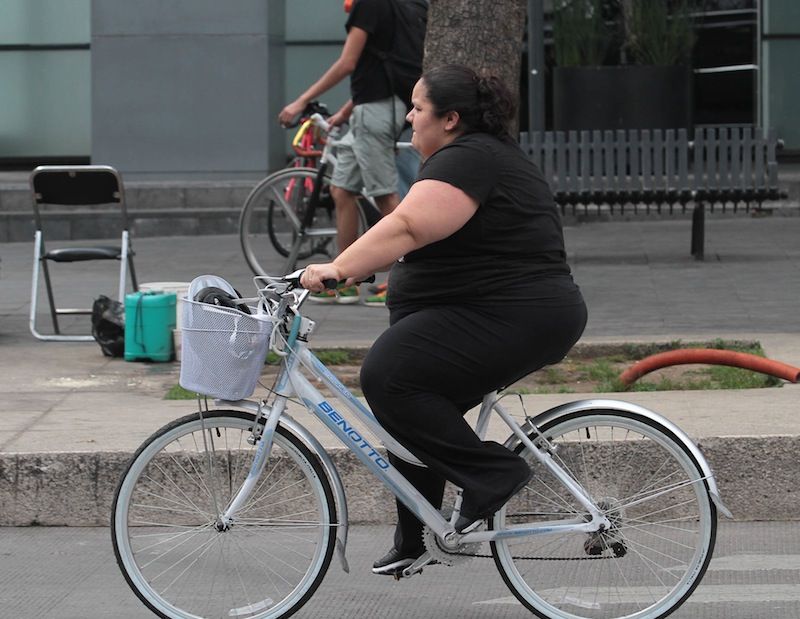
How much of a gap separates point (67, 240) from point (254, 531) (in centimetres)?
934

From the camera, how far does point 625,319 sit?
8.70 meters

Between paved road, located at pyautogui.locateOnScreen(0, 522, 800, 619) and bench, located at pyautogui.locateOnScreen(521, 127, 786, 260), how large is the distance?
580cm

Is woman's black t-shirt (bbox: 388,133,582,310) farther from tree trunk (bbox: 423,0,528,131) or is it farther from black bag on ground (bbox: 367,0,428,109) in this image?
black bag on ground (bbox: 367,0,428,109)

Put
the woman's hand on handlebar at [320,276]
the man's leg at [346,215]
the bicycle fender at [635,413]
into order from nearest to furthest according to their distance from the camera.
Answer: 1. the woman's hand on handlebar at [320,276]
2. the bicycle fender at [635,413]
3. the man's leg at [346,215]

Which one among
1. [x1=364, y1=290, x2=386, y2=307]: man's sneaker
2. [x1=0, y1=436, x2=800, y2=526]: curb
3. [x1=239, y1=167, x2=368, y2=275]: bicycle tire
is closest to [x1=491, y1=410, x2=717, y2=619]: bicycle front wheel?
[x1=0, y1=436, x2=800, y2=526]: curb

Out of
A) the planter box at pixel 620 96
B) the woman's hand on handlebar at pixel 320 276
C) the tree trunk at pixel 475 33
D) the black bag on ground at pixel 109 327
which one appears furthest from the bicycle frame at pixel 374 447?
the planter box at pixel 620 96

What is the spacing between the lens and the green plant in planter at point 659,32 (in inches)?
554

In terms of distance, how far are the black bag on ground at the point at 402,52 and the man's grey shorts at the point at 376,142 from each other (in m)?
0.12

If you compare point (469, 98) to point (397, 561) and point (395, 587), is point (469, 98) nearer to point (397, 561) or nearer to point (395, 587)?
point (397, 561)

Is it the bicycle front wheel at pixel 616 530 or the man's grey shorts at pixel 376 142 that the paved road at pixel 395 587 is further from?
the man's grey shorts at pixel 376 142

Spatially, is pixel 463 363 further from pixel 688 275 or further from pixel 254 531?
pixel 688 275

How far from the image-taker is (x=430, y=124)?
412 cm

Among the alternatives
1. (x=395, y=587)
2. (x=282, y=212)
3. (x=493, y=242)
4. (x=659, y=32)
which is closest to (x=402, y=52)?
(x=282, y=212)

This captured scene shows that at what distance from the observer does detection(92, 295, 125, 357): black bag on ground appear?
7.94 meters
